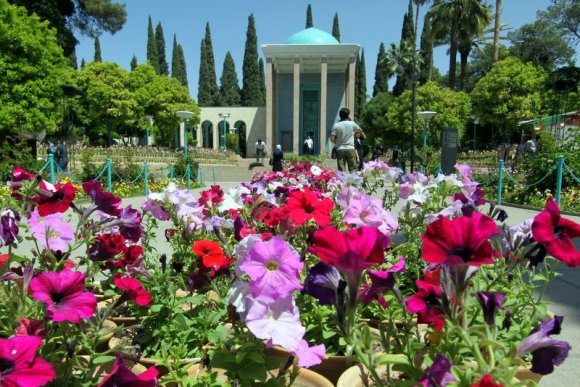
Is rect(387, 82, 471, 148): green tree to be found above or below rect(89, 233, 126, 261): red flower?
above

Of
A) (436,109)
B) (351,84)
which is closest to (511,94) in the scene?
A: (436,109)

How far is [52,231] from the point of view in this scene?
161 centimetres

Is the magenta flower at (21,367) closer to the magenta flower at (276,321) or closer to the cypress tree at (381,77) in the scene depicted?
the magenta flower at (276,321)

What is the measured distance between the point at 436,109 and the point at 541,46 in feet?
49.5

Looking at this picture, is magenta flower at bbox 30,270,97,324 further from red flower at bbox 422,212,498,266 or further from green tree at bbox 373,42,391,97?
green tree at bbox 373,42,391,97

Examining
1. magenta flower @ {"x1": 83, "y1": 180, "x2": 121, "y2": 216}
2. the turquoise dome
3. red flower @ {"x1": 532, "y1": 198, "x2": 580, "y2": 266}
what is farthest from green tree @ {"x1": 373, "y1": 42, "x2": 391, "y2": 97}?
red flower @ {"x1": 532, "y1": 198, "x2": 580, "y2": 266}

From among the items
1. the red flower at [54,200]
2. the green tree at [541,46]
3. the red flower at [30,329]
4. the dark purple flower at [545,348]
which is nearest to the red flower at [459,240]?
the dark purple flower at [545,348]

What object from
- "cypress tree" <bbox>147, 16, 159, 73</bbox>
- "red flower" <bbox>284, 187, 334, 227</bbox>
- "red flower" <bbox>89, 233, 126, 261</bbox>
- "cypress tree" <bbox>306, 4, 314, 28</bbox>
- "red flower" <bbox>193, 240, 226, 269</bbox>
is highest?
"cypress tree" <bbox>306, 4, 314, 28</bbox>

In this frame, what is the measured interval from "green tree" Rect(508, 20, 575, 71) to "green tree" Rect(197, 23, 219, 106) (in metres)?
33.0

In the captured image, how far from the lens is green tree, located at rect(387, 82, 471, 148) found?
30984 millimetres

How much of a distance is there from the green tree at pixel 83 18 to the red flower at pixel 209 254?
25704mm

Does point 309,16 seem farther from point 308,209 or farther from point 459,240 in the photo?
point 459,240

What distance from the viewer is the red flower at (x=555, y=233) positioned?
107 cm

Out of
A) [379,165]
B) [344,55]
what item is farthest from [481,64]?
[379,165]
